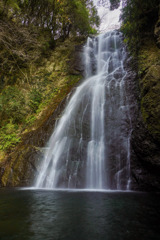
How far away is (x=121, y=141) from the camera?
5512 mm

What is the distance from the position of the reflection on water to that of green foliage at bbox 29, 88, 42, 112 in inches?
272

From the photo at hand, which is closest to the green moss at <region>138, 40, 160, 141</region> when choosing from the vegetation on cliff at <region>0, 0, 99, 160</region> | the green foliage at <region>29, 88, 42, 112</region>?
the vegetation on cliff at <region>0, 0, 99, 160</region>

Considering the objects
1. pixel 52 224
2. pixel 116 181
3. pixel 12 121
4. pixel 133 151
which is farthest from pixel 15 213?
pixel 12 121

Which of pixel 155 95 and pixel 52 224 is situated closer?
pixel 52 224

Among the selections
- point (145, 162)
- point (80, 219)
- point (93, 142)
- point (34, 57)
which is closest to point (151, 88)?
point (145, 162)

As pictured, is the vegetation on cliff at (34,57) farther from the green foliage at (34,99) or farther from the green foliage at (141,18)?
the green foliage at (141,18)

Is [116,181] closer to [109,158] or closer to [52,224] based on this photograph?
[109,158]

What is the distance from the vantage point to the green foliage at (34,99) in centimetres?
983

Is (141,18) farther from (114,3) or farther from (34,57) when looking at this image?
(34,57)

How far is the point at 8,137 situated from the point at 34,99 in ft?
10.6

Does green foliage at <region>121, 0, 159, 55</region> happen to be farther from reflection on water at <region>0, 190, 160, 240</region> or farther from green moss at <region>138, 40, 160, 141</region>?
reflection on water at <region>0, 190, 160, 240</region>

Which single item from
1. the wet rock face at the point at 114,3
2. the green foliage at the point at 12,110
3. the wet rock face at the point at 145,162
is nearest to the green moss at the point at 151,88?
the wet rock face at the point at 145,162

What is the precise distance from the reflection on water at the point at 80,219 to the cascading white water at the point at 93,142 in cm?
158

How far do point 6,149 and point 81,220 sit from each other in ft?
19.3
